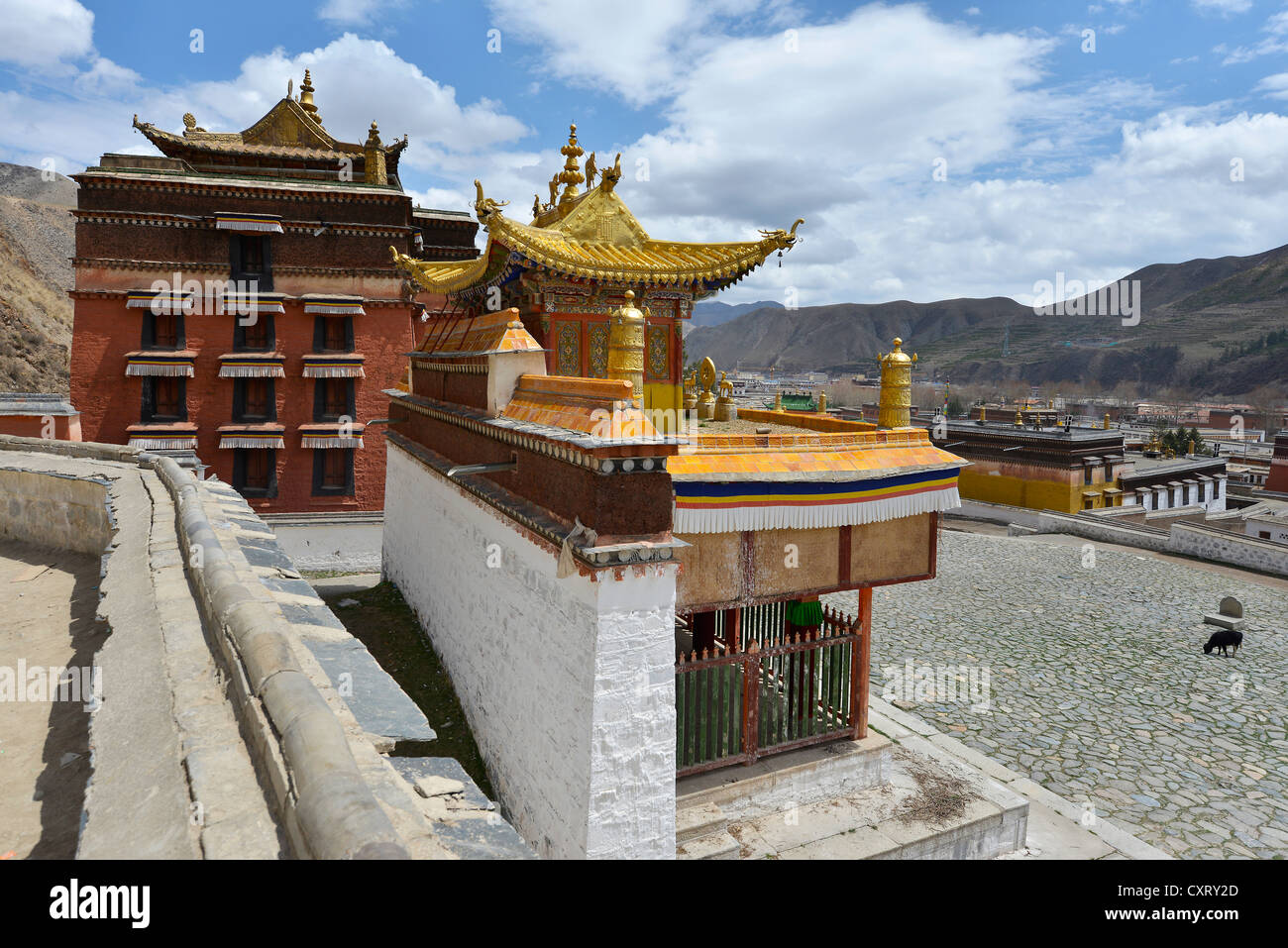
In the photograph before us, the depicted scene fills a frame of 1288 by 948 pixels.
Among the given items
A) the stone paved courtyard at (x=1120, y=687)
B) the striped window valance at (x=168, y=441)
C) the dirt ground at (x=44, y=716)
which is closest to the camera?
the dirt ground at (x=44, y=716)

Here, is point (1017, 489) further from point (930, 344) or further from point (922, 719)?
point (930, 344)

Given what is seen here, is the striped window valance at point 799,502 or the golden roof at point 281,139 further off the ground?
the golden roof at point 281,139

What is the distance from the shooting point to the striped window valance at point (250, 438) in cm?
2405

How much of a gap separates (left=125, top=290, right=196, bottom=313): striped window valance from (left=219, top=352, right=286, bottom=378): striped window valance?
1.95 m

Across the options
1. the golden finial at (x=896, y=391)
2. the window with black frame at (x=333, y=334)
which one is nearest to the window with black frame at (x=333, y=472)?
the window with black frame at (x=333, y=334)

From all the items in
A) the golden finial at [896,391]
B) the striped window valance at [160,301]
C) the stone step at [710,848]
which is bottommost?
the stone step at [710,848]

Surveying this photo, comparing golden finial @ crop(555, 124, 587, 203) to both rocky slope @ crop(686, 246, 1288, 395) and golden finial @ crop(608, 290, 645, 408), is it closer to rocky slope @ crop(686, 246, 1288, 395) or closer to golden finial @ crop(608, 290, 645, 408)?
golden finial @ crop(608, 290, 645, 408)

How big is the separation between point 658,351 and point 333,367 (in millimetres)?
16809

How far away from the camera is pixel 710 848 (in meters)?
8.02

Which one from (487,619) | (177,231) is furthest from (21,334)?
(487,619)

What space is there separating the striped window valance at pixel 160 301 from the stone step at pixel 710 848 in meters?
23.9

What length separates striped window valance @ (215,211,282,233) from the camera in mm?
23109

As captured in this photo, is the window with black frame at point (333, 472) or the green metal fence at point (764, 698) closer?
the green metal fence at point (764, 698)

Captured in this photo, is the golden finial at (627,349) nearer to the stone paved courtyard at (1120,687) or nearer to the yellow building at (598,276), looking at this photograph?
the yellow building at (598,276)
